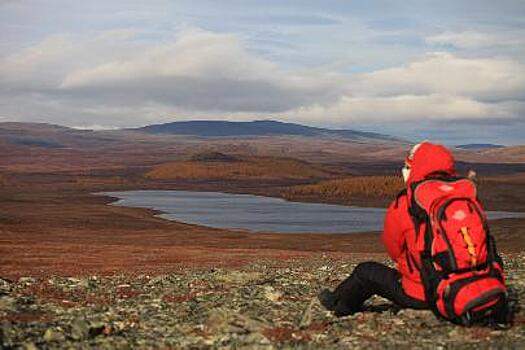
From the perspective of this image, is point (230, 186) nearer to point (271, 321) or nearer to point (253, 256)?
point (253, 256)

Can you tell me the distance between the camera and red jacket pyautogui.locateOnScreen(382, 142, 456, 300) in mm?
9039

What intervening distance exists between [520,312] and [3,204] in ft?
234

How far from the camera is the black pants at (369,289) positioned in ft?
31.8

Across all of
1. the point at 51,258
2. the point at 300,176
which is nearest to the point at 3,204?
the point at 51,258

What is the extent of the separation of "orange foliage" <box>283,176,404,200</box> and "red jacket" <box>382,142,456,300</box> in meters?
84.5

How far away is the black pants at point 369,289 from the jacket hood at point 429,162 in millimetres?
Answer: 1398

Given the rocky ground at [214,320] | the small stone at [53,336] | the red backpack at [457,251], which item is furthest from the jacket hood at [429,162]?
the small stone at [53,336]

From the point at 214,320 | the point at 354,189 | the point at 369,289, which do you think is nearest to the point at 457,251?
the point at 369,289

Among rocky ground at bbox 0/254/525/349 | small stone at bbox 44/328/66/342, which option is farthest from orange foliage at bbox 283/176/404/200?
small stone at bbox 44/328/66/342

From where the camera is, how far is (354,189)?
9962 centimetres

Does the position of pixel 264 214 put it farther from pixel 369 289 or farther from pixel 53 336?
pixel 53 336

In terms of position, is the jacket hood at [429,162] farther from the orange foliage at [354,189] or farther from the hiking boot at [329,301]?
the orange foliage at [354,189]

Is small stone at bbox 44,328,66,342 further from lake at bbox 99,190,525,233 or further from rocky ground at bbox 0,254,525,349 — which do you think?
lake at bbox 99,190,525,233

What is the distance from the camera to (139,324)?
35.6 ft
